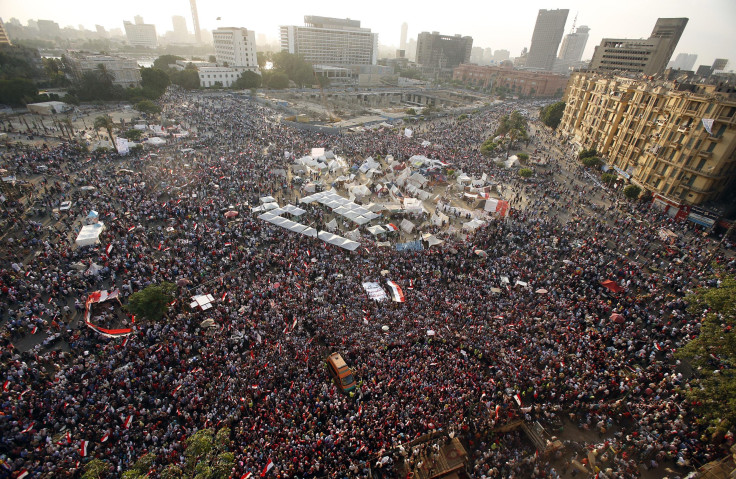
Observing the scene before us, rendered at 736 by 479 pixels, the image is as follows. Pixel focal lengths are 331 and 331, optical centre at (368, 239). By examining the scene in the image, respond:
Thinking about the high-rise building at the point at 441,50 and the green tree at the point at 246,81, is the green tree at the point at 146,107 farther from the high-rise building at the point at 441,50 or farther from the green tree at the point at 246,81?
the high-rise building at the point at 441,50

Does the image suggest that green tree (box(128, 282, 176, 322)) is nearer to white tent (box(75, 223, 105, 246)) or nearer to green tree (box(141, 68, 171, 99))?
white tent (box(75, 223, 105, 246))

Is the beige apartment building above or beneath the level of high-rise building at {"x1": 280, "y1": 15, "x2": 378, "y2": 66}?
beneath

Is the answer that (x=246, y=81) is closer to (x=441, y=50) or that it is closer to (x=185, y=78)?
(x=185, y=78)

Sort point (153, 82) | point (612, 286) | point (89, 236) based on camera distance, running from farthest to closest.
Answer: point (153, 82), point (89, 236), point (612, 286)

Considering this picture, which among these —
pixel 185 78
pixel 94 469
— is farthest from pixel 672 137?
pixel 185 78

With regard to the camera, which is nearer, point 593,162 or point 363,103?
point 593,162

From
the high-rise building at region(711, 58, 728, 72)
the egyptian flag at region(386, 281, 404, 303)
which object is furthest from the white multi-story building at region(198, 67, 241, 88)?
the high-rise building at region(711, 58, 728, 72)
